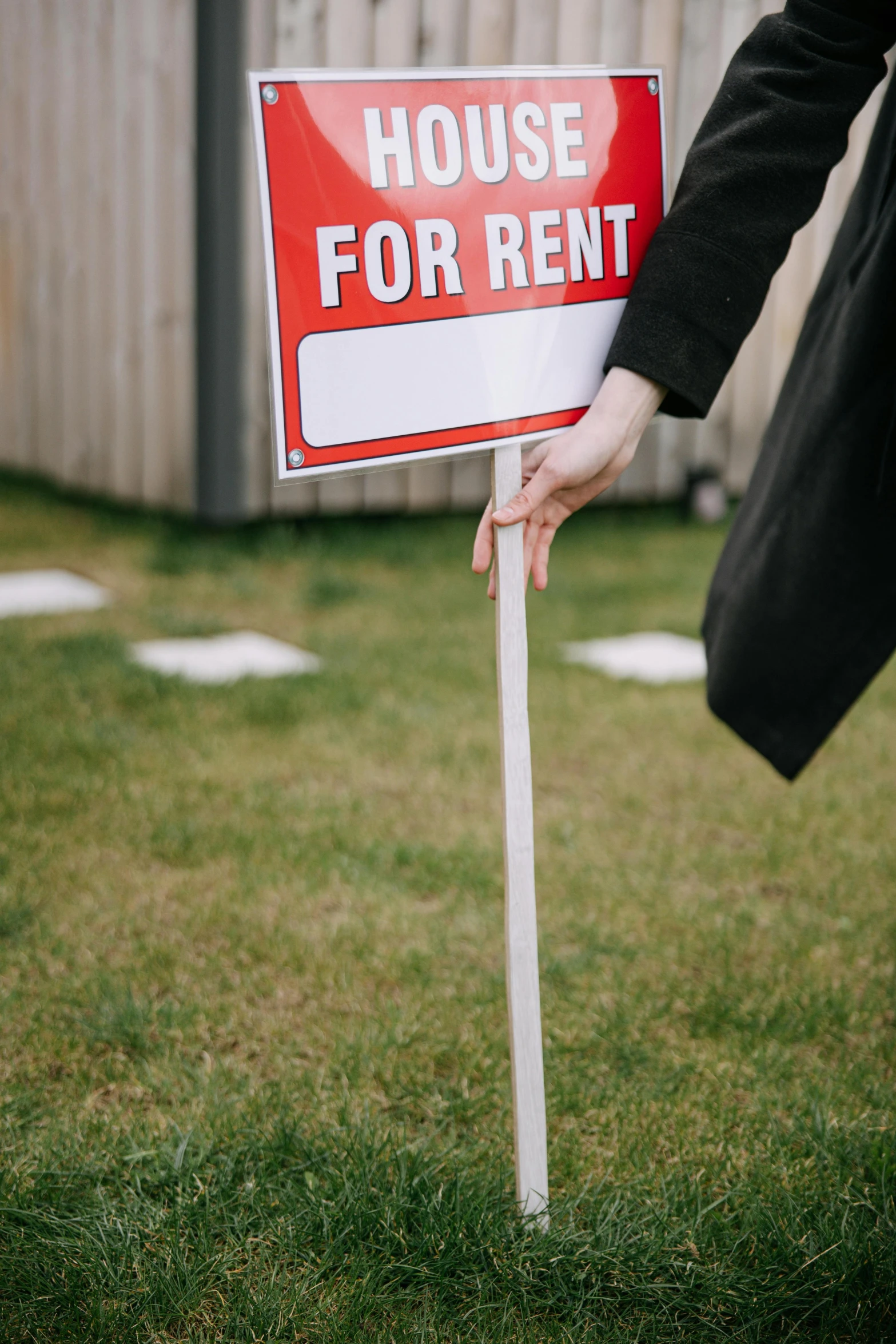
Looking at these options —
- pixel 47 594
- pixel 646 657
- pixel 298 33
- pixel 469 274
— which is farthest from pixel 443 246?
pixel 298 33

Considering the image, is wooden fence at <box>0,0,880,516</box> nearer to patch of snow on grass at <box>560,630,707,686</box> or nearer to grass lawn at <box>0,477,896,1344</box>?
patch of snow on grass at <box>560,630,707,686</box>

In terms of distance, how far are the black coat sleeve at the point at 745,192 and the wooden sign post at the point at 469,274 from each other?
74 millimetres

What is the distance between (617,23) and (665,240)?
4.71m

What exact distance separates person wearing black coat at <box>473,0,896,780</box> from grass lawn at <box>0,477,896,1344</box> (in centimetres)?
54

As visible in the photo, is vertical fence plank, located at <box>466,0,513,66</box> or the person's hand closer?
the person's hand

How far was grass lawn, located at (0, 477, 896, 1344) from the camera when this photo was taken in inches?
61.2

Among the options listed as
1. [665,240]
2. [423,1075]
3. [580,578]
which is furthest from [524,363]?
[580,578]

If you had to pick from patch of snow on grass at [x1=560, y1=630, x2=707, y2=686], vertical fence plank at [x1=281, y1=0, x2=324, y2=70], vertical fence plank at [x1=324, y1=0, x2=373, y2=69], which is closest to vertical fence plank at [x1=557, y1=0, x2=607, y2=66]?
vertical fence plank at [x1=324, y1=0, x2=373, y2=69]

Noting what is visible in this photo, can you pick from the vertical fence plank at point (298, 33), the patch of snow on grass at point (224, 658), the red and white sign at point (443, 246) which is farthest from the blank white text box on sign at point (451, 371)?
the vertical fence plank at point (298, 33)

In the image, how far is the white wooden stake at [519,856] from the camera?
1.56 metres

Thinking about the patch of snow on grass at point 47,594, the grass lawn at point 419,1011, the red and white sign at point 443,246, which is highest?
the red and white sign at point 443,246

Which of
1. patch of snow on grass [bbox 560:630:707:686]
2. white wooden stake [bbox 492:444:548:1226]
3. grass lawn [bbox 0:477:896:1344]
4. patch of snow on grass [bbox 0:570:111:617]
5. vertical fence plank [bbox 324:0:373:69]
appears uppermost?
vertical fence plank [bbox 324:0:373:69]

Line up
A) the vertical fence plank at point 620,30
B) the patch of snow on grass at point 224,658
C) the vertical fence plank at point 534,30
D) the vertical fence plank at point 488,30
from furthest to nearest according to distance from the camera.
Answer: the vertical fence plank at point 620,30 → the vertical fence plank at point 534,30 → the vertical fence plank at point 488,30 → the patch of snow on grass at point 224,658

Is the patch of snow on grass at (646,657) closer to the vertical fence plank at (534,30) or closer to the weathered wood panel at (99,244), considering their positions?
the weathered wood panel at (99,244)
